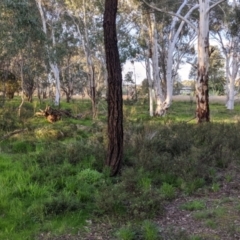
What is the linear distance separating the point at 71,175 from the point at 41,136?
498cm

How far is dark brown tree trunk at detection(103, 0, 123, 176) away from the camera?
765cm

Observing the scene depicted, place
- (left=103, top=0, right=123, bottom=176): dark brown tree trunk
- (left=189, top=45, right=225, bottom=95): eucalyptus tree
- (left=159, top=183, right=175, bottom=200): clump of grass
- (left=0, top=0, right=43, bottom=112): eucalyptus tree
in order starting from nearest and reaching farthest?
(left=159, top=183, right=175, bottom=200): clump of grass, (left=103, top=0, right=123, bottom=176): dark brown tree trunk, (left=0, top=0, right=43, bottom=112): eucalyptus tree, (left=189, top=45, right=225, bottom=95): eucalyptus tree

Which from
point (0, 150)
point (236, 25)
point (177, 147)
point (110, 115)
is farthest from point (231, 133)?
point (236, 25)

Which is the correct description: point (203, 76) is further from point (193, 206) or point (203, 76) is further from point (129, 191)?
point (193, 206)

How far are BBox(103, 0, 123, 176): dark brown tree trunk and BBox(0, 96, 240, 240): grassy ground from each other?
0.42 metres

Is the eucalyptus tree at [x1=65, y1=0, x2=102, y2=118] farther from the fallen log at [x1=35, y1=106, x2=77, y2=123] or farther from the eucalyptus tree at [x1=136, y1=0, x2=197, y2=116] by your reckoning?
the fallen log at [x1=35, y1=106, x2=77, y2=123]

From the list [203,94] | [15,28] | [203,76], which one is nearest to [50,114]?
[15,28]

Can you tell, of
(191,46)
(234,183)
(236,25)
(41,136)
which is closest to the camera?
(234,183)

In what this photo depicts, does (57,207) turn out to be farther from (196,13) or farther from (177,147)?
(196,13)

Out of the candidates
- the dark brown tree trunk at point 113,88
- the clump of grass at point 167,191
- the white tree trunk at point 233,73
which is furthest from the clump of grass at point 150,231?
the white tree trunk at point 233,73

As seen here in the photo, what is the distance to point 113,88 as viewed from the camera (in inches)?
305

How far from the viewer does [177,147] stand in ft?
30.9

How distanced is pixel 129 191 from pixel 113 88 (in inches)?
93.1

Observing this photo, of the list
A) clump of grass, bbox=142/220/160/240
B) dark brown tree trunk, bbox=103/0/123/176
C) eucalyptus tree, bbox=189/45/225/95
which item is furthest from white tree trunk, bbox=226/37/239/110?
clump of grass, bbox=142/220/160/240
